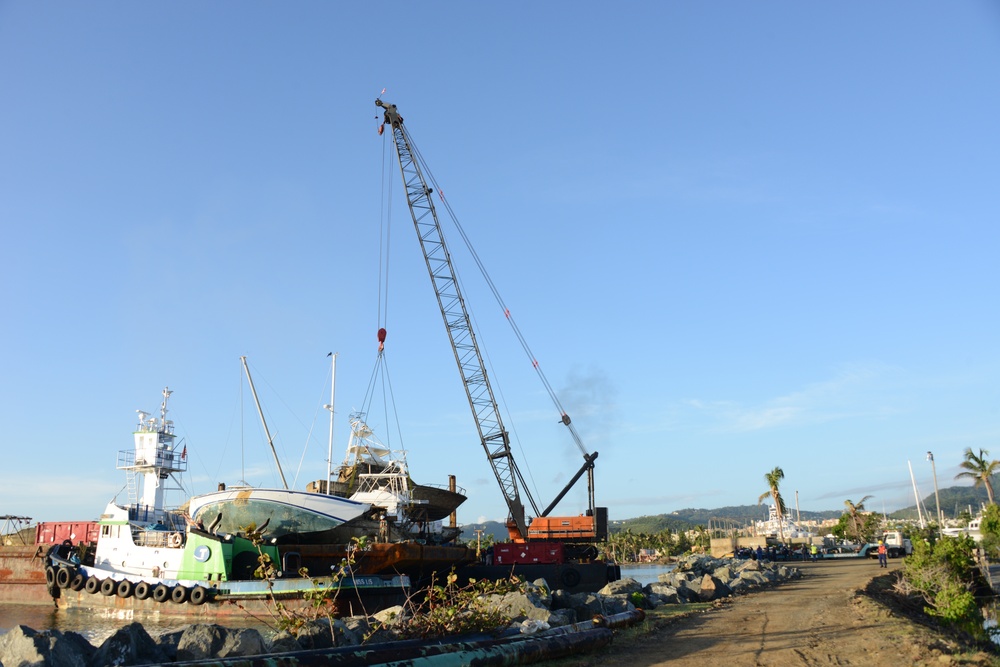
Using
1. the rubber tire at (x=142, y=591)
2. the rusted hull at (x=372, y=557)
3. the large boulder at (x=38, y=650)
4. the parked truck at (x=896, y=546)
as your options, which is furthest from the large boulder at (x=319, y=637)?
the parked truck at (x=896, y=546)

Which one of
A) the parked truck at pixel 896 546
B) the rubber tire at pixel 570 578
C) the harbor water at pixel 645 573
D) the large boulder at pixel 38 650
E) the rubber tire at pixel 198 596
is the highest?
the large boulder at pixel 38 650

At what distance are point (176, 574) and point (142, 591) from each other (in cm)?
188

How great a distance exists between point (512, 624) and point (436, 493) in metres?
27.2

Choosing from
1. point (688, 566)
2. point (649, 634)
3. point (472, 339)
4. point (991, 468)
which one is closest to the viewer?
point (649, 634)

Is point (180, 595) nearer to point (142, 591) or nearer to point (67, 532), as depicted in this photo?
point (142, 591)

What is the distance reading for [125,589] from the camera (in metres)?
32.4

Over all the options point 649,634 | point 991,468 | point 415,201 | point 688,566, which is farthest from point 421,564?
point 991,468

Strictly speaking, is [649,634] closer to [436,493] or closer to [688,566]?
[436,493]

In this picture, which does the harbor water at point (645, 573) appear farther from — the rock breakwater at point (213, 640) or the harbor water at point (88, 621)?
the rock breakwater at point (213, 640)

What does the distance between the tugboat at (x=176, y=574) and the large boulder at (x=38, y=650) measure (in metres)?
13.6

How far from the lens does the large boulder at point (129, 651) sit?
12.9m

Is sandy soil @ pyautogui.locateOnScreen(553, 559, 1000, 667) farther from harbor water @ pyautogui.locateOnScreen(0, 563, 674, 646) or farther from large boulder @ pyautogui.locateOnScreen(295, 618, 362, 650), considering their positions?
harbor water @ pyautogui.locateOnScreen(0, 563, 674, 646)

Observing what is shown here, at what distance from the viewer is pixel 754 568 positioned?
42.1 meters

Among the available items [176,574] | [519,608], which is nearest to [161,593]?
[176,574]
